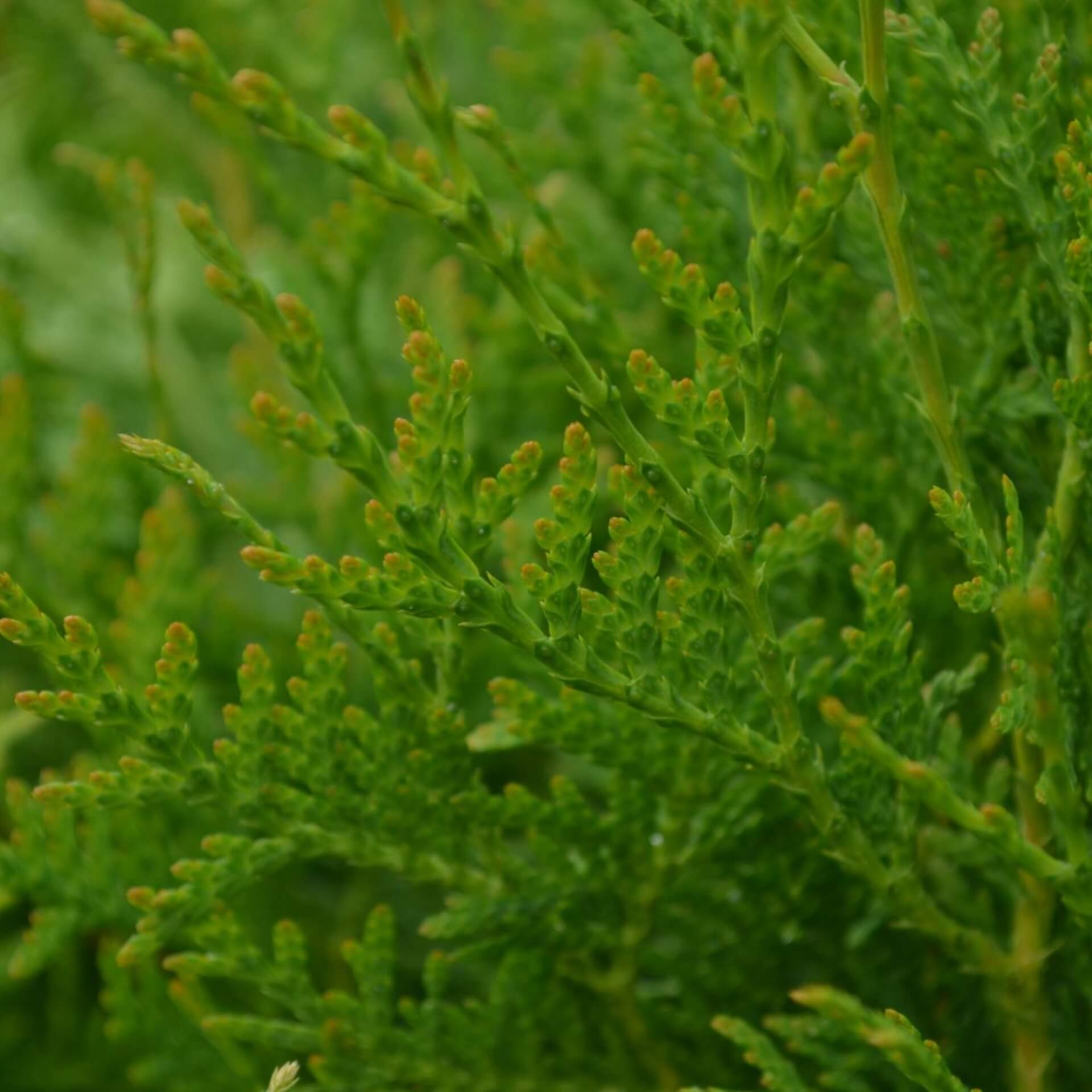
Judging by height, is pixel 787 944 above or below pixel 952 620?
below

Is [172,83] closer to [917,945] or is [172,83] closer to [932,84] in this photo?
[932,84]

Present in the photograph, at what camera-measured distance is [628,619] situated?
0.82 metres

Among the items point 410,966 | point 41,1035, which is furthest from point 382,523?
point 41,1035

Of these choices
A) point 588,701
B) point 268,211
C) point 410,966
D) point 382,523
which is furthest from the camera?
point 268,211

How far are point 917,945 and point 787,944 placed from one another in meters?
0.11

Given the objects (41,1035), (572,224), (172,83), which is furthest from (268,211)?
(41,1035)

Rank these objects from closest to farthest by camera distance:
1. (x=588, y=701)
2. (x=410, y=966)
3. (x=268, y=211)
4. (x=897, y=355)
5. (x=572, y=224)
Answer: (x=588, y=701) → (x=897, y=355) → (x=410, y=966) → (x=572, y=224) → (x=268, y=211)

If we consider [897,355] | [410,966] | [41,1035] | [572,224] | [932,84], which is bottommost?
[41,1035]

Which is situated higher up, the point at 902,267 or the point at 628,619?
the point at 902,267

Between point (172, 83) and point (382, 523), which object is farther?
point (172, 83)

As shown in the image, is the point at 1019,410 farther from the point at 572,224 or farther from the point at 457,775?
the point at 572,224

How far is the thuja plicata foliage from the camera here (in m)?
0.78

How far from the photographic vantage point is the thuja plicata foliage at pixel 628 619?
78 centimetres

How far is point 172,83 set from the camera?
7.89 ft
